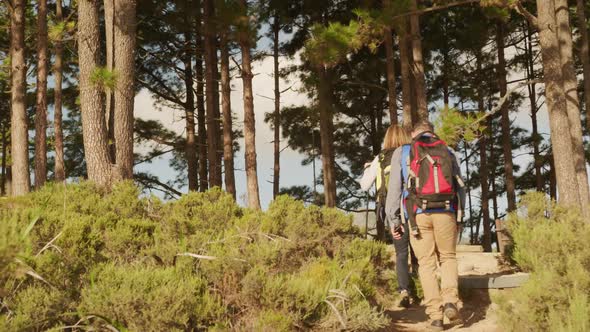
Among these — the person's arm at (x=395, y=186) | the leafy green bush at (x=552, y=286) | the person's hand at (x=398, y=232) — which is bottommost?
the leafy green bush at (x=552, y=286)

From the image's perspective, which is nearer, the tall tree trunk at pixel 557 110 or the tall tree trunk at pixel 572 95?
the tall tree trunk at pixel 557 110

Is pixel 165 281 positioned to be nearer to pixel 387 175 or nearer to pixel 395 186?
pixel 395 186

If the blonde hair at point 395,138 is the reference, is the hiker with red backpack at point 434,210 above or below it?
below

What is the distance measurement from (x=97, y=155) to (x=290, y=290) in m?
5.35

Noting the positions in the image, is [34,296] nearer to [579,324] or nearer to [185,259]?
Answer: [185,259]

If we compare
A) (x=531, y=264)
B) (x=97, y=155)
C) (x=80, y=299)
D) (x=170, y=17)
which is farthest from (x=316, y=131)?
(x=80, y=299)

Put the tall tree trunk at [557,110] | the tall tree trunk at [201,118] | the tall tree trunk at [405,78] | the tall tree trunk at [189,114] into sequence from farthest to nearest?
the tall tree trunk at [201,118]
the tall tree trunk at [189,114]
the tall tree trunk at [405,78]
the tall tree trunk at [557,110]

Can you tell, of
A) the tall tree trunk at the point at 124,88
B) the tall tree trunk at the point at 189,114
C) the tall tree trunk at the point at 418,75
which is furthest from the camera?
the tall tree trunk at the point at 189,114

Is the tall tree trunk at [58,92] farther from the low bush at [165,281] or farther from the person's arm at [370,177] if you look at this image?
the person's arm at [370,177]

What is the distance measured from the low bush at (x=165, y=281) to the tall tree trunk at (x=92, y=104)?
236cm

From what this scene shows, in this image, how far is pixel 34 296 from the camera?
11.7 ft

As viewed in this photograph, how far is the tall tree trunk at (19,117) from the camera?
1440 centimetres

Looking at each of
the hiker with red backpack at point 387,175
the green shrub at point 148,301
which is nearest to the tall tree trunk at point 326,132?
the hiker with red backpack at point 387,175

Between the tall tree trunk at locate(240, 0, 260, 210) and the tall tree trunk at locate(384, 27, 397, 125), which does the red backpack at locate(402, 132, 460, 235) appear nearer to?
the tall tree trunk at locate(240, 0, 260, 210)
